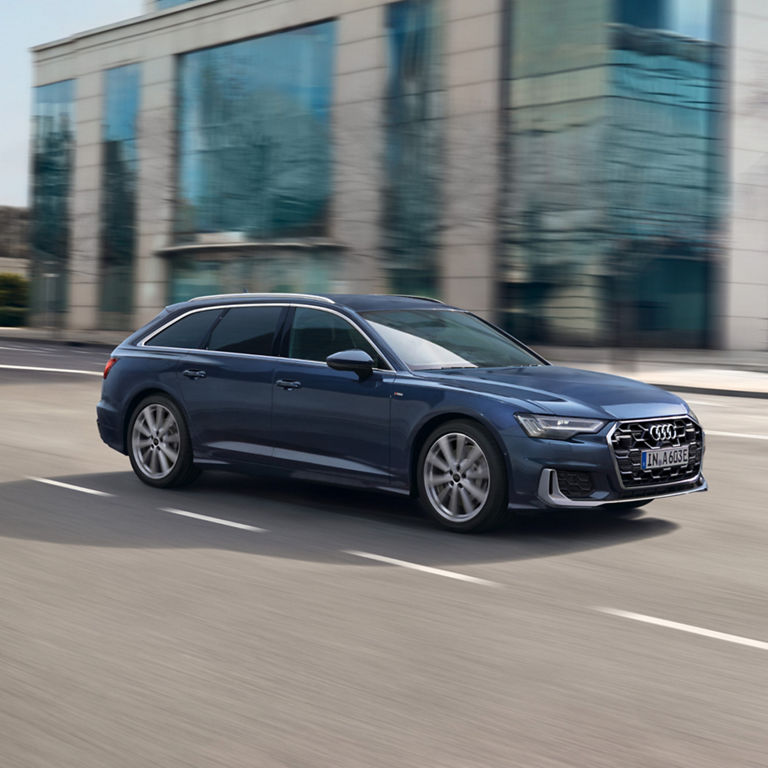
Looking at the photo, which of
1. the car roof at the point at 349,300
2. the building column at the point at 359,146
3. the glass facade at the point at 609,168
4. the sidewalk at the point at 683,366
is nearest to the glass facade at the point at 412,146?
the building column at the point at 359,146

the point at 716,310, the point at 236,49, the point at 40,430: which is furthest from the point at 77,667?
the point at 236,49

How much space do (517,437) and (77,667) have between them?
3216mm

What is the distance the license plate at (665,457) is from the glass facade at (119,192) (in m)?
43.3

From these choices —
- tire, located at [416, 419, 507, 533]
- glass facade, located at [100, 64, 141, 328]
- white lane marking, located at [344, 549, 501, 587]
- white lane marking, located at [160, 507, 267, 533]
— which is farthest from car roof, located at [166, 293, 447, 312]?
glass facade, located at [100, 64, 141, 328]

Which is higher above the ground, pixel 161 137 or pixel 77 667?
pixel 161 137

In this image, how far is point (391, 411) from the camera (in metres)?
7.77

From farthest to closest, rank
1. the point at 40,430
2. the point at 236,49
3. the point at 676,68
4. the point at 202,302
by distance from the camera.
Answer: the point at 236,49
the point at 676,68
the point at 40,430
the point at 202,302

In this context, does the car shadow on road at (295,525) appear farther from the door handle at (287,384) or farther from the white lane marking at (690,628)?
the white lane marking at (690,628)

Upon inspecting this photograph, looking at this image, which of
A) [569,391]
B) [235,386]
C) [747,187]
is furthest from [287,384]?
[747,187]

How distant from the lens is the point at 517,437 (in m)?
7.18

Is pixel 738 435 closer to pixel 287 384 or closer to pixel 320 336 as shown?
pixel 320 336

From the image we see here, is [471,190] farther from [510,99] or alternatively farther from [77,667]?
[77,667]

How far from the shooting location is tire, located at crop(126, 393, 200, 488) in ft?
29.8

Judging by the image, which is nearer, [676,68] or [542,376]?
[542,376]
